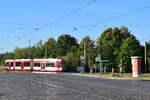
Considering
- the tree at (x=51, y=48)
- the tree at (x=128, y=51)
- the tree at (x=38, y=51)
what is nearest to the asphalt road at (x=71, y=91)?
the tree at (x=128, y=51)

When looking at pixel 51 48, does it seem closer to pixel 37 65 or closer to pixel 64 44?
pixel 64 44

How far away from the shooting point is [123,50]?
7762 cm

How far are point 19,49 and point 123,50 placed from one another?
9354 centimetres

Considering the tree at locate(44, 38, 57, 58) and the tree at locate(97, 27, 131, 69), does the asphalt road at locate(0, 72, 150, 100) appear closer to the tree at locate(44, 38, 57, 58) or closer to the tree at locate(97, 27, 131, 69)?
the tree at locate(97, 27, 131, 69)

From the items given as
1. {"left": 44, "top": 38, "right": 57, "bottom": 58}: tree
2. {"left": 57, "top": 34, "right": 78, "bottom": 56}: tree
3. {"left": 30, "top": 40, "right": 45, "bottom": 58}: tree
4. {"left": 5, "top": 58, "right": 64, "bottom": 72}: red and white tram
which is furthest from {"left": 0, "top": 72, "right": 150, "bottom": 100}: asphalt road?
{"left": 30, "top": 40, "right": 45, "bottom": 58}: tree

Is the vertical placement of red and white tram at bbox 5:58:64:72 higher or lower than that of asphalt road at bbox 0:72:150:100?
higher

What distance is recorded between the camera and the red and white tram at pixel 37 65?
66.5 meters

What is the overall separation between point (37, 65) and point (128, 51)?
2359cm

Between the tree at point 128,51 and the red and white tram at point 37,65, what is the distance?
17726mm

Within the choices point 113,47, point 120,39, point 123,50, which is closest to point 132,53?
point 123,50

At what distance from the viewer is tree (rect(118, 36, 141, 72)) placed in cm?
7581

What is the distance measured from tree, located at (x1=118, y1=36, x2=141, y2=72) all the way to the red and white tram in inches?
698

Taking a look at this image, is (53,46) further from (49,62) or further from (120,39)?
(49,62)

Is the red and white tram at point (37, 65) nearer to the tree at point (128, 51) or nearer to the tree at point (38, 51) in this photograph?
the tree at point (128, 51)
